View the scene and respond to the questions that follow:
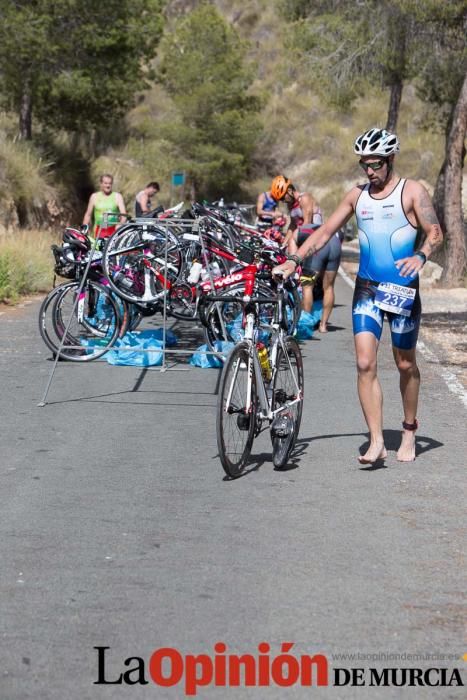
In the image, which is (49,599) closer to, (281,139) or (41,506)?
(41,506)

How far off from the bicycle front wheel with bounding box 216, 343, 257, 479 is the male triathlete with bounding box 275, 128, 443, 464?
66 cm

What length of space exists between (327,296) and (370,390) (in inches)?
310

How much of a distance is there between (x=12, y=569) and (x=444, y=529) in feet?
7.76

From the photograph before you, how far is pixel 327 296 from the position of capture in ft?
52.1

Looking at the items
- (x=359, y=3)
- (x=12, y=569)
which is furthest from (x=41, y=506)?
(x=359, y=3)

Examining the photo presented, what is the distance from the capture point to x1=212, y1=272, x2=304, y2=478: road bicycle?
7582 millimetres

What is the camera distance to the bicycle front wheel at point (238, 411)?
7.55 meters

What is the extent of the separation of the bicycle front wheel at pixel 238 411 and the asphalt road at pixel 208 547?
157 mm

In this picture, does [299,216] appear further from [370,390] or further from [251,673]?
[251,673]

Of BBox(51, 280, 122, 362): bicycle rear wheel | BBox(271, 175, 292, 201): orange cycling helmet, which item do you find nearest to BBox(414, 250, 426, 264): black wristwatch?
BBox(51, 280, 122, 362): bicycle rear wheel

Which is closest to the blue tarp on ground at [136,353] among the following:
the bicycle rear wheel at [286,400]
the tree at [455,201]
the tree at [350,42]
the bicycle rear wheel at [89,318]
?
the bicycle rear wheel at [89,318]

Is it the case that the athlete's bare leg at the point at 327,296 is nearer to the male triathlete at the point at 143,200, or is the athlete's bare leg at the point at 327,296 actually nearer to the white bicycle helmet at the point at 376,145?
the male triathlete at the point at 143,200

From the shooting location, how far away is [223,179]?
61.4 meters

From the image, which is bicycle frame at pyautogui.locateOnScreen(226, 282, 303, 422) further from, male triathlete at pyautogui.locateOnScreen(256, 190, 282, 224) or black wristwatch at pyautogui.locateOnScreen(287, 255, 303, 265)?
male triathlete at pyautogui.locateOnScreen(256, 190, 282, 224)
